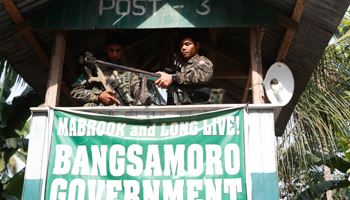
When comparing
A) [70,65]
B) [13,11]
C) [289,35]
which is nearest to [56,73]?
[13,11]

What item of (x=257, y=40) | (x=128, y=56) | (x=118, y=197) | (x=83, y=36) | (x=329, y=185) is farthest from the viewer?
(x=329, y=185)

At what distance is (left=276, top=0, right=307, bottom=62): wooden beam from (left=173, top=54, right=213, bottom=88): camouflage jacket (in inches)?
50.9

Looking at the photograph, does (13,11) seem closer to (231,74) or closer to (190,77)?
(190,77)

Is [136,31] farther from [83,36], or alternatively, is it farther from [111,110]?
[111,110]

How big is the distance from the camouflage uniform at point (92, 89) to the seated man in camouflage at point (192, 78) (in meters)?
0.39

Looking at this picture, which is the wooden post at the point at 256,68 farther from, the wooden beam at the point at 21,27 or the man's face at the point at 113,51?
the wooden beam at the point at 21,27

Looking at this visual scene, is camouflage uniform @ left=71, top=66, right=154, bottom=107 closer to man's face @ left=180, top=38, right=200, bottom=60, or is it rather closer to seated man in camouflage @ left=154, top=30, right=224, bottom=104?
seated man in camouflage @ left=154, top=30, right=224, bottom=104

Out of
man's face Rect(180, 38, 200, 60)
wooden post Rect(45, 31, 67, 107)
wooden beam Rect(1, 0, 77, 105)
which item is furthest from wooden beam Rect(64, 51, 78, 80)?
man's face Rect(180, 38, 200, 60)

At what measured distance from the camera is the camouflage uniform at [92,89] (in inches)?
A: 300

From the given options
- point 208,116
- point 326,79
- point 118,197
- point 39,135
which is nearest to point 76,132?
point 39,135

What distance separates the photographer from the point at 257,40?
770 cm

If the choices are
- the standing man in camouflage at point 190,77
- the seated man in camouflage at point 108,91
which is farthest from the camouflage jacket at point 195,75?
the seated man in camouflage at point 108,91

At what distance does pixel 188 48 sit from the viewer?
25.8 feet

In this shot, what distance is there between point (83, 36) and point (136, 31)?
38.1 inches
